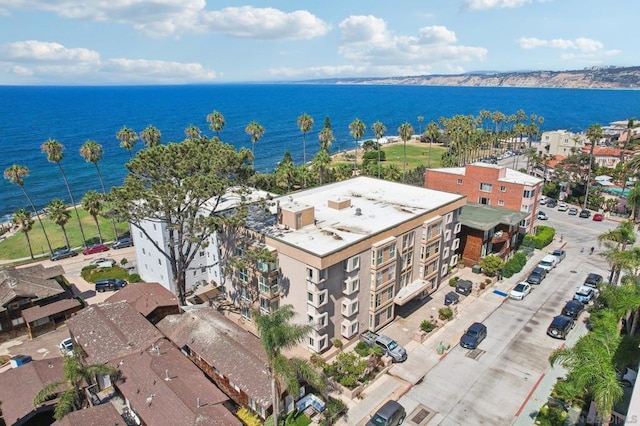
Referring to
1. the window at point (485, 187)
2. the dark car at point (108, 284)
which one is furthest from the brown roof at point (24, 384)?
the window at point (485, 187)

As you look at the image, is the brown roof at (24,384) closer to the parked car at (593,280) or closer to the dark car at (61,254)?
the dark car at (61,254)

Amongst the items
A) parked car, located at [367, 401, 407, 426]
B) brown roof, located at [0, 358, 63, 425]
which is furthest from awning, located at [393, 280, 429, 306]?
brown roof, located at [0, 358, 63, 425]

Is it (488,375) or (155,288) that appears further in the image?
(155,288)

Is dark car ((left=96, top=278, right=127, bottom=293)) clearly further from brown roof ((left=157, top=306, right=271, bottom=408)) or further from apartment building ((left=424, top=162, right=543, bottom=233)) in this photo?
apartment building ((left=424, top=162, right=543, bottom=233))

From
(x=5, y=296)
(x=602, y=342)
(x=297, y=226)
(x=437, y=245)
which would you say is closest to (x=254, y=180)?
(x=297, y=226)

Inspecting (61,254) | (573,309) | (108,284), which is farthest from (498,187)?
(61,254)

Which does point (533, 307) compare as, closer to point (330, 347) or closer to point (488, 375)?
point (488, 375)
